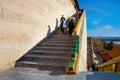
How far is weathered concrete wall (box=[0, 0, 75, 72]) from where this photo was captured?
5.82 metres

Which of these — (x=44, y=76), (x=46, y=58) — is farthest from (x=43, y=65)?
(x=44, y=76)

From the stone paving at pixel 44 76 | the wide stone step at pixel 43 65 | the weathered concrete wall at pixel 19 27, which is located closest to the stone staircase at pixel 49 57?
the wide stone step at pixel 43 65

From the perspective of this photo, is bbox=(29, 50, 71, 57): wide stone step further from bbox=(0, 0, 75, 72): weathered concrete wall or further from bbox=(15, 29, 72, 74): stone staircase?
bbox=(0, 0, 75, 72): weathered concrete wall

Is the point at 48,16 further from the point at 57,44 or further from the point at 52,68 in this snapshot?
the point at 52,68

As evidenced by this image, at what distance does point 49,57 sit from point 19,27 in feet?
5.83

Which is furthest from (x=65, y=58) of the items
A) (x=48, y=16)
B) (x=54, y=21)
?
(x=54, y=21)

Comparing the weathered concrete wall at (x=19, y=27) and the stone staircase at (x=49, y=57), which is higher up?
the weathered concrete wall at (x=19, y=27)

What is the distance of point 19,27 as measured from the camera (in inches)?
269

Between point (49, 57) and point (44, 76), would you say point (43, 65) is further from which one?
point (44, 76)

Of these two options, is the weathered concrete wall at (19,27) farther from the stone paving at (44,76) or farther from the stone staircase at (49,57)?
the stone paving at (44,76)

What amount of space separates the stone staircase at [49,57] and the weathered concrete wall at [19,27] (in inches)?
14.5

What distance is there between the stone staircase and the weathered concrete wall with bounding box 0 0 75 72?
1.21ft

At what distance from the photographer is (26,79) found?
4.89 meters

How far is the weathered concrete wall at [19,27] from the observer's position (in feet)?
19.1
